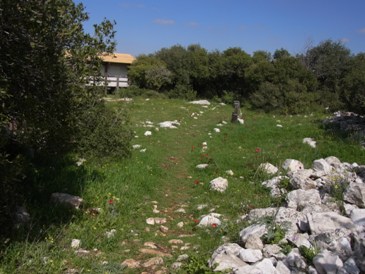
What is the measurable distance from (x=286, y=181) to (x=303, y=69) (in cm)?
1942

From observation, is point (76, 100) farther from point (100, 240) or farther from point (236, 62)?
point (236, 62)

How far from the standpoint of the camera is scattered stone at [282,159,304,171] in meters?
10.1

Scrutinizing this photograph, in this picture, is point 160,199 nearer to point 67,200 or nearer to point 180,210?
point 180,210

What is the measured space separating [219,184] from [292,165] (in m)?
2.24

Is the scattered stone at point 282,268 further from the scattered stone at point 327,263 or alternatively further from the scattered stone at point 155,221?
the scattered stone at point 155,221

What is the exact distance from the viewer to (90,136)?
34.5 ft

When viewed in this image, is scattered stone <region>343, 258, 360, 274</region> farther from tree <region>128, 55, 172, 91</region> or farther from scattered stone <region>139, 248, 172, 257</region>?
tree <region>128, 55, 172, 91</region>

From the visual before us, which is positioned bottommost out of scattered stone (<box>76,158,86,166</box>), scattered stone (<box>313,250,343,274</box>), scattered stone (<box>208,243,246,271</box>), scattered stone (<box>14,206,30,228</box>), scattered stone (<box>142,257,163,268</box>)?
scattered stone (<box>142,257,163,268</box>)

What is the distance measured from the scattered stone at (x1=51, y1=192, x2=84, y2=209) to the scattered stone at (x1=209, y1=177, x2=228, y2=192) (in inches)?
132

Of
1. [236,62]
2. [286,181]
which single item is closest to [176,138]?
[286,181]

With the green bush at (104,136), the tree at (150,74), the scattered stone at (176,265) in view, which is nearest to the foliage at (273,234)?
the scattered stone at (176,265)

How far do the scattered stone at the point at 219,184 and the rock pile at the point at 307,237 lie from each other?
1.90 meters

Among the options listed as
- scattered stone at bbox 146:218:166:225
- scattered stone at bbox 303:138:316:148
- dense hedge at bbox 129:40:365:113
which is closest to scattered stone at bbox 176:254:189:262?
scattered stone at bbox 146:218:166:225

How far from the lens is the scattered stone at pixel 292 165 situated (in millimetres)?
10086
